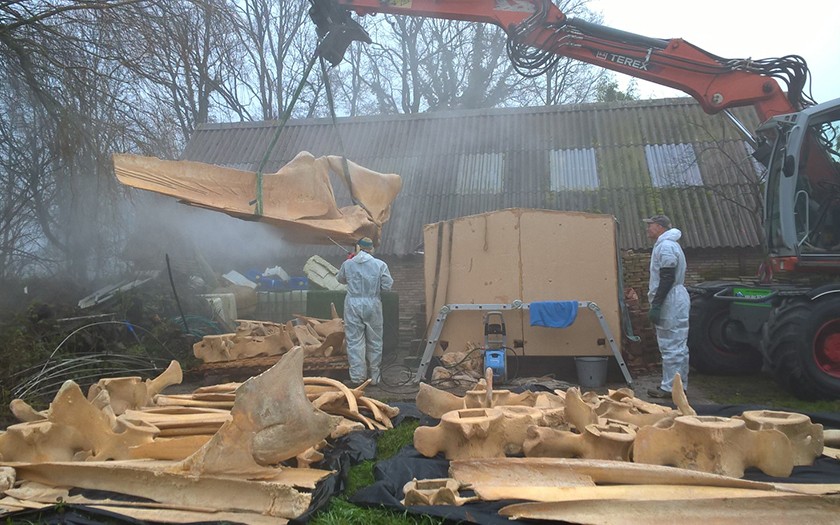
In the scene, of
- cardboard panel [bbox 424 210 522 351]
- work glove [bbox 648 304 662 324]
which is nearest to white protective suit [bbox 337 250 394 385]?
cardboard panel [bbox 424 210 522 351]

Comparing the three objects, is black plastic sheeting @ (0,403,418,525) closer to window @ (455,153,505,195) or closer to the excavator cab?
the excavator cab

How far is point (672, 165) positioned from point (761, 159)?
268 inches

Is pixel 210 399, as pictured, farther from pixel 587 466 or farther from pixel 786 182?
pixel 786 182

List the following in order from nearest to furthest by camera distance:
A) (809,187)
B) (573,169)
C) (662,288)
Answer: (662,288), (809,187), (573,169)

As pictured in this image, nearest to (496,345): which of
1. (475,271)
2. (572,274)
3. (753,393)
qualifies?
(475,271)

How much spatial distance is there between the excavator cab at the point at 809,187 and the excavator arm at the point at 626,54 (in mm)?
775

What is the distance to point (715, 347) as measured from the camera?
26.0 feet

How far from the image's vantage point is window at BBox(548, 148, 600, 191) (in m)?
14.0

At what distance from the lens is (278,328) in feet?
28.3

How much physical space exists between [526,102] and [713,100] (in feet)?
57.1

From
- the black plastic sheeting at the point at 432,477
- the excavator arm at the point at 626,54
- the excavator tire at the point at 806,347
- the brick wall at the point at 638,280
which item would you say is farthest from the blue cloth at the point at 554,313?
the black plastic sheeting at the point at 432,477

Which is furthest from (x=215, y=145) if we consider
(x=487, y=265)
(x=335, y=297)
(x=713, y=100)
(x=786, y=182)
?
(x=786, y=182)

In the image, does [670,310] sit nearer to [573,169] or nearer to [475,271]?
[475,271]

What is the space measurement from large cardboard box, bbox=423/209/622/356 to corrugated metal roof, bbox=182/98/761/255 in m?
5.22
